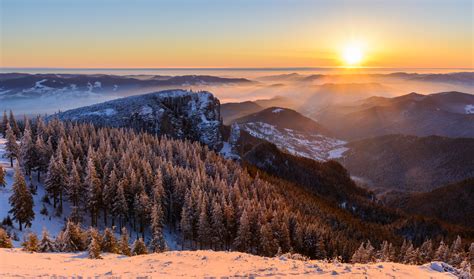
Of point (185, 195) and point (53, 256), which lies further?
point (185, 195)

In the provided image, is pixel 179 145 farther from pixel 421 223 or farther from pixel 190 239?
pixel 421 223

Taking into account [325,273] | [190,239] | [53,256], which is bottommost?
[190,239]

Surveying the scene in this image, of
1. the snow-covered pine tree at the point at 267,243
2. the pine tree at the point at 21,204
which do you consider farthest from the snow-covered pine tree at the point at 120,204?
the snow-covered pine tree at the point at 267,243

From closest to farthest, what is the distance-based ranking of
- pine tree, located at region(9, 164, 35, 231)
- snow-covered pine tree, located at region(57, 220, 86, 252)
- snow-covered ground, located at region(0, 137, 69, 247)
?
1. snow-covered pine tree, located at region(57, 220, 86, 252)
2. pine tree, located at region(9, 164, 35, 231)
3. snow-covered ground, located at region(0, 137, 69, 247)

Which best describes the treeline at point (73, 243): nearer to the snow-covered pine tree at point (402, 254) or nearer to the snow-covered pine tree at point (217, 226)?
the snow-covered pine tree at point (217, 226)

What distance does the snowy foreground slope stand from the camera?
1130 inches

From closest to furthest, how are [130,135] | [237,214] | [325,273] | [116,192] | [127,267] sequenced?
1. [325,273]
2. [127,267]
3. [116,192]
4. [237,214]
5. [130,135]

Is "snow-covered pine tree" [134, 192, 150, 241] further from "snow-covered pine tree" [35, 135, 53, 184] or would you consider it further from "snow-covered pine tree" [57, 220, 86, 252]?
"snow-covered pine tree" [57, 220, 86, 252]

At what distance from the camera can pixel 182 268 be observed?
3147 cm

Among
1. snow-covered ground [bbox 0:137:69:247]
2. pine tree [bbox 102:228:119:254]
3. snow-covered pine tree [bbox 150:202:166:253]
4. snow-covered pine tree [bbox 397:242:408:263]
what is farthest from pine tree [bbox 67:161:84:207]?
snow-covered pine tree [bbox 397:242:408:263]

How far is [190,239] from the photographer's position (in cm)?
7106

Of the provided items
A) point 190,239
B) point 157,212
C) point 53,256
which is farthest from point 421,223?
point 53,256

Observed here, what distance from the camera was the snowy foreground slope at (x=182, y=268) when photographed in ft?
94.2

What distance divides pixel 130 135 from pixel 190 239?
71759mm
